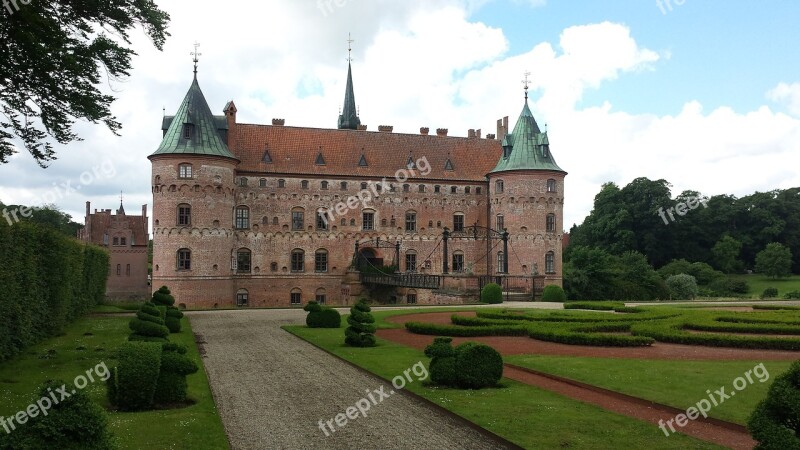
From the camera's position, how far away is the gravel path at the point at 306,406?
10.6 metres

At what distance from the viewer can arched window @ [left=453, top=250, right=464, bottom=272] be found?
52188 millimetres

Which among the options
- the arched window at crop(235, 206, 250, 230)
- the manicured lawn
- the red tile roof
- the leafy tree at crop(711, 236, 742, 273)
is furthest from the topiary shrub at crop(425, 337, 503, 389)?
the leafy tree at crop(711, 236, 742, 273)

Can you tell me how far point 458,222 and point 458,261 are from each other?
3.10m

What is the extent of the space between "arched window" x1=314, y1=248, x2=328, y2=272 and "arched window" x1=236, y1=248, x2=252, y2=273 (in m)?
4.83

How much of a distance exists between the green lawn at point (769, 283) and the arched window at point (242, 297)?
49.2 meters

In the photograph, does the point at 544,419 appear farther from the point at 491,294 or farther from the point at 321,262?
the point at 321,262

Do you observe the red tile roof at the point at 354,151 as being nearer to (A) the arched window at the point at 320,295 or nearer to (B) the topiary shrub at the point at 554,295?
(A) the arched window at the point at 320,295

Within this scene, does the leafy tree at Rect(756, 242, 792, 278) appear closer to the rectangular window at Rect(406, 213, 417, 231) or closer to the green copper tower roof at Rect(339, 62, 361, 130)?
the rectangular window at Rect(406, 213, 417, 231)

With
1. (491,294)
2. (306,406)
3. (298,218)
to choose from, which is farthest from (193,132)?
(306,406)

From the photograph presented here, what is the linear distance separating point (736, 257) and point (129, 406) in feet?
258

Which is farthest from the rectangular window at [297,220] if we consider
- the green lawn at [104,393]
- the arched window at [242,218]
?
the green lawn at [104,393]

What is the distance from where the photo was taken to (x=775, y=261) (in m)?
70.3

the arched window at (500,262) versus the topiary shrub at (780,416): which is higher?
the arched window at (500,262)

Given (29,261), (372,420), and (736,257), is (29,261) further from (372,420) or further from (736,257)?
(736,257)
